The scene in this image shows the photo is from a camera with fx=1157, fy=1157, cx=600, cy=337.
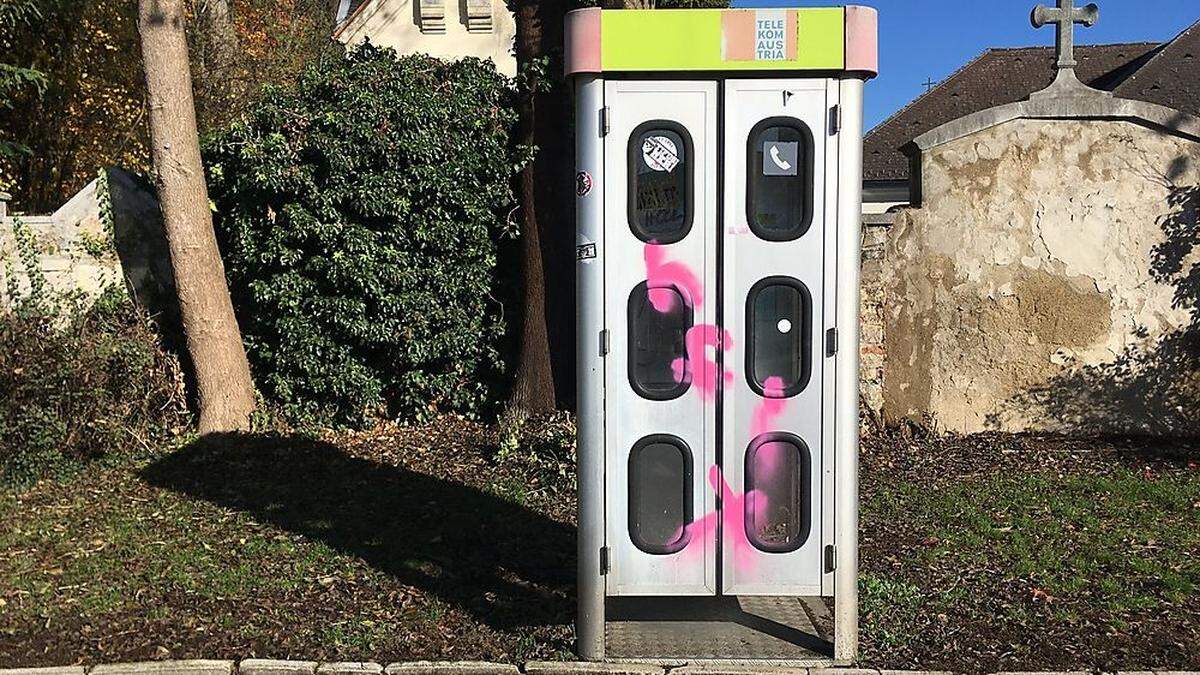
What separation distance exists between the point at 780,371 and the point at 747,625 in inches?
50.7

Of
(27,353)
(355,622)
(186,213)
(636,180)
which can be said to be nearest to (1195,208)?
(636,180)

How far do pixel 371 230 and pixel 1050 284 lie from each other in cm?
528

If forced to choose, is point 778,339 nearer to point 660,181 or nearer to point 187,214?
point 660,181

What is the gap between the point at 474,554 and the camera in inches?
249

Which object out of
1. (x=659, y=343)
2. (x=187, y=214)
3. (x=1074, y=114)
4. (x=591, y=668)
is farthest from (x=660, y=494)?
(x=1074, y=114)

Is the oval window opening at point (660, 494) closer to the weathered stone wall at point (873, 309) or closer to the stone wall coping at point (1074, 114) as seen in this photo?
the weathered stone wall at point (873, 309)

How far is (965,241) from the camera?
8.90 m

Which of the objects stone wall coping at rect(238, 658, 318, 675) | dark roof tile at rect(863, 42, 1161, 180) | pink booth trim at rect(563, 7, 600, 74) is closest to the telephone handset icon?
pink booth trim at rect(563, 7, 600, 74)

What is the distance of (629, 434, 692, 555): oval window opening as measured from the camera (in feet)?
15.3

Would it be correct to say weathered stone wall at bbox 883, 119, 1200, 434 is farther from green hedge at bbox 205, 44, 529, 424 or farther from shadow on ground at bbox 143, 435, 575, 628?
shadow on ground at bbox 143, 435, 575, 628

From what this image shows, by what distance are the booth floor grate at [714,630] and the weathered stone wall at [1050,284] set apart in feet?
12.9

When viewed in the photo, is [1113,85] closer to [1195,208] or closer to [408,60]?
[1195,208]

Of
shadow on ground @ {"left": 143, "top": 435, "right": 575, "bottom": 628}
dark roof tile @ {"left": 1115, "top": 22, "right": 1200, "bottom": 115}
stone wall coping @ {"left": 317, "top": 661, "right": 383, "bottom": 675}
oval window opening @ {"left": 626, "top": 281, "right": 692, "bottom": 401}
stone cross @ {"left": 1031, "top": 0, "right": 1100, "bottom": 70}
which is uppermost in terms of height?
dark roof tile @ {"left": 1115, "top": 22, "right": 1200, "bottom": 115}

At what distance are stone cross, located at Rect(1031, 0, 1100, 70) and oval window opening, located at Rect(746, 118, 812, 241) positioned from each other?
5.11m
